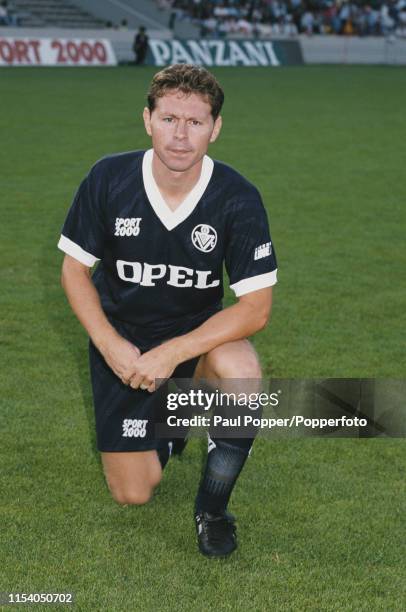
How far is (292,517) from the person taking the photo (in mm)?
4023

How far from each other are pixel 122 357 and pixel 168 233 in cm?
49

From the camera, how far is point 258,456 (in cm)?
462

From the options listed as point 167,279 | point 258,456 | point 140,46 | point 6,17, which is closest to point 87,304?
point 167,279

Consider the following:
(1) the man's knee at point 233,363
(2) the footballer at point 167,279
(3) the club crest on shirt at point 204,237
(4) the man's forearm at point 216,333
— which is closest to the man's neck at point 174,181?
(2) the footballer at point 167,279

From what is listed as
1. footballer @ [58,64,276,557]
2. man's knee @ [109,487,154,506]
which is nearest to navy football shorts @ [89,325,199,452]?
footballer @ [58,64,276,557]

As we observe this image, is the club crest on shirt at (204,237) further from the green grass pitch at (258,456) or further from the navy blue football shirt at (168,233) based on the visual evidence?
the green grass pitch at (258,456)

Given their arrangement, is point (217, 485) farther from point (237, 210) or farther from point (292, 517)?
point (237, 210)

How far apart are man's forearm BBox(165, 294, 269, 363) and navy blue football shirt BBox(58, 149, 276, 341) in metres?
0.10

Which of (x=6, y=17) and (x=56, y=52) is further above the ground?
(x=56, y=52)

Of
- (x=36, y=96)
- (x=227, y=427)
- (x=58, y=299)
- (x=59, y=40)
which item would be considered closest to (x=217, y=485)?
(x=227, y=427)

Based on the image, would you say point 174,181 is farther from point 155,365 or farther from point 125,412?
point 125,412

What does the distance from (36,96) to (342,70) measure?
15391 mm

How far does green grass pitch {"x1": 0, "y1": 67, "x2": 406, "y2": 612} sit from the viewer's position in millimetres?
3510

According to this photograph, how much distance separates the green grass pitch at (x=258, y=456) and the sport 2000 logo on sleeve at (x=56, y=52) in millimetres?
18119
